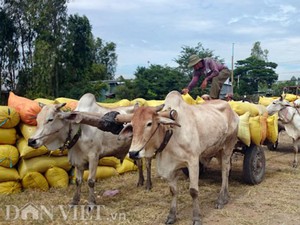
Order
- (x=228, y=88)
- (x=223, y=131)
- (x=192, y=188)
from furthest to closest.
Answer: (x=228, y=88) → (x=223, y=131) → (x=192, y=188)

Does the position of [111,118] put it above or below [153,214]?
above

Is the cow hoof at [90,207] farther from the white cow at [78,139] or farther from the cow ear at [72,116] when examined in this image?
the cow ear at [72,116]

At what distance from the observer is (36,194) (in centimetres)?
520

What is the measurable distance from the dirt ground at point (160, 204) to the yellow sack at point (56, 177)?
124 millimetres

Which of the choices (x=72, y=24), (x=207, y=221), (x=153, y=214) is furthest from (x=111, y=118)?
(x=72, y=24)

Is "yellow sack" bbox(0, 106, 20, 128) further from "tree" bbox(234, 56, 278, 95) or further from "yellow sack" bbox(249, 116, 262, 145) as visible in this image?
"tree" bbox(234, 56, 278, 95)

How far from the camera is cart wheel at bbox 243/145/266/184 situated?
574cm

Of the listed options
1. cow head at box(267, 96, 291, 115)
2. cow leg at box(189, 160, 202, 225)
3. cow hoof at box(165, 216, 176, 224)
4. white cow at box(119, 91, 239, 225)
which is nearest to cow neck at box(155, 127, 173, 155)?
white cow at box(119, 91, 239, 225)

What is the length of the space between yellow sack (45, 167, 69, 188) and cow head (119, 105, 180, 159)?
2294 mm

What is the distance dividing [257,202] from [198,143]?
1584 mm

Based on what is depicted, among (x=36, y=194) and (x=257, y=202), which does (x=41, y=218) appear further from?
(x=257, y=202)

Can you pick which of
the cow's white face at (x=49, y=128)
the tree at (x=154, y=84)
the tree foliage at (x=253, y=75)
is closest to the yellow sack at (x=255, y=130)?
the cow's white face at (x=49, y=128)

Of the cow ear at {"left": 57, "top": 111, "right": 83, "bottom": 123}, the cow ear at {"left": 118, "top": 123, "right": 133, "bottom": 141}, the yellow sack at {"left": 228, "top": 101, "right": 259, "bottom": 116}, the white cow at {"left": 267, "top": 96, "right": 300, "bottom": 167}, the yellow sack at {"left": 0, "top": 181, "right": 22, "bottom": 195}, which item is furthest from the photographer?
the white cow at {"left": 267, "top": 96, "right": 300, "bottom": 167}

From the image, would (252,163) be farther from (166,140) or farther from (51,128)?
(51,128)
